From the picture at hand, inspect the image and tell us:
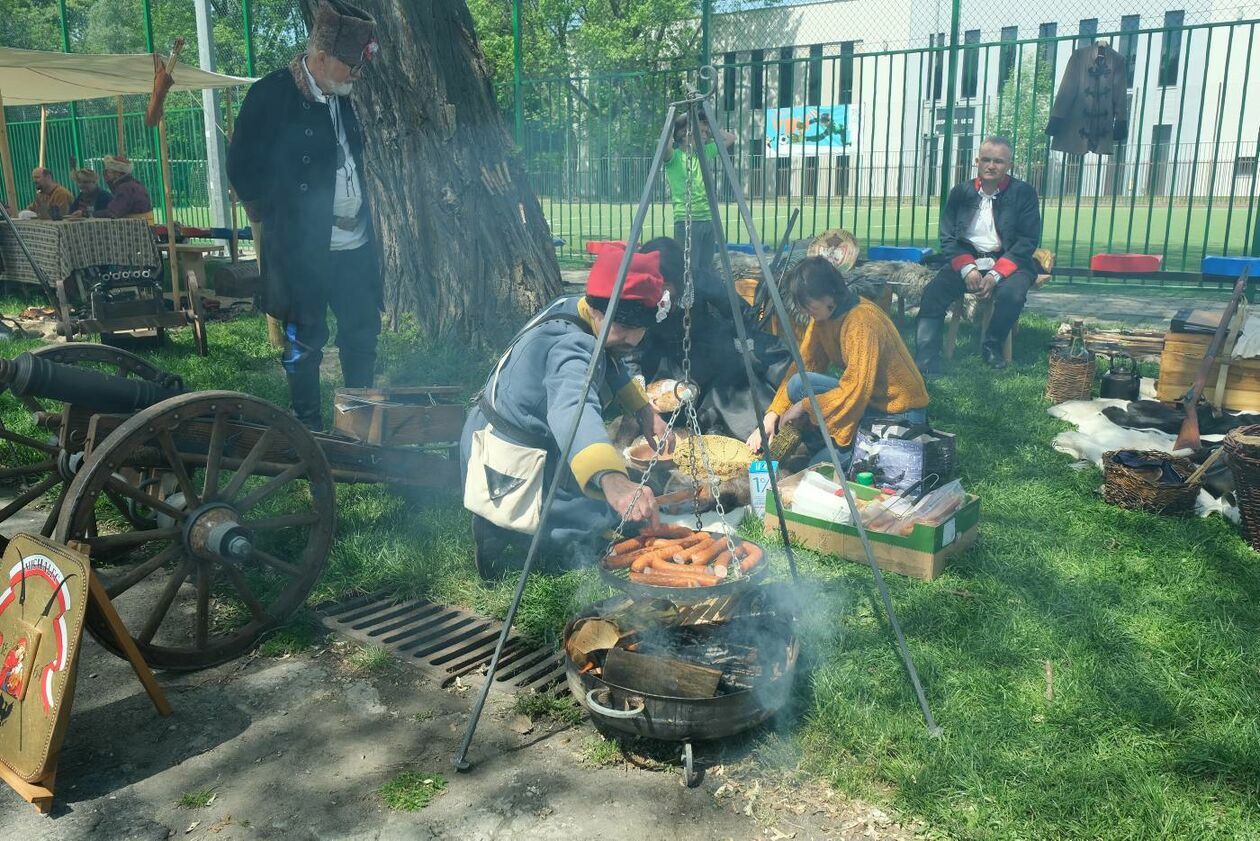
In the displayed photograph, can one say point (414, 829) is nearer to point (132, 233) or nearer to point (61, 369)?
point (61, 369)

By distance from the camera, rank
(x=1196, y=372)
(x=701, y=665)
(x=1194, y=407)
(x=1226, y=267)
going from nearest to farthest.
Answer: (x=701, y=665) < (x=1194, y=407) < (x=1196, y=372) < (x=1226, y=267)

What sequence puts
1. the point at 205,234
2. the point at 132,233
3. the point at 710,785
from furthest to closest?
the point at 205,234
the point at 132,233
the point at 710,785

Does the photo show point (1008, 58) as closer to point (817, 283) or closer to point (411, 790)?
point (817, 283)

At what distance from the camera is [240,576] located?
3602mm

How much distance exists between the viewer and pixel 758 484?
5000 millimetres

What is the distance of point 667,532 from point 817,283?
6.23ft

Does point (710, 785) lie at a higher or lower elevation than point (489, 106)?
lower

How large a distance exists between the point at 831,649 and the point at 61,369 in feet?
9.49

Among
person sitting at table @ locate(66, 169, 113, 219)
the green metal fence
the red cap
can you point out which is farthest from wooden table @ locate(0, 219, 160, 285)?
the red cap

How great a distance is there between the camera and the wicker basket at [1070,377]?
662 centimetres

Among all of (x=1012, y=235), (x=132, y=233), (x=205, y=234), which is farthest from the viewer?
(x=205, y=234)

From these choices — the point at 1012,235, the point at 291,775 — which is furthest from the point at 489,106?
the point at 291,775

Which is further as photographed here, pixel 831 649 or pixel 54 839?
pixel 831 649

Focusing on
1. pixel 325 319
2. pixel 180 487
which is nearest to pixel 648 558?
pixel 180 487
